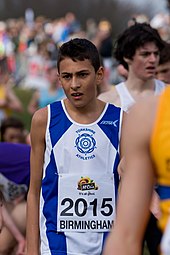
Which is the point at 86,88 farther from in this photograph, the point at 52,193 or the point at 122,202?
the point at 122,202

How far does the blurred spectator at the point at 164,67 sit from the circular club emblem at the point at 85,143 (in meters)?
2.55

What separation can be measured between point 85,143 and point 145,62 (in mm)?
2002

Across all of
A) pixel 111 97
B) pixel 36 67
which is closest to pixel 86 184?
pixel 111 97

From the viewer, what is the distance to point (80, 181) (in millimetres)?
5617

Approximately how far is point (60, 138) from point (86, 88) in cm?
35

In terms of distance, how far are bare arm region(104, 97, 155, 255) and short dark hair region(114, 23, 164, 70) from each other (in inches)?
166

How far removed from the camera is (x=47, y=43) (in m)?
34.3

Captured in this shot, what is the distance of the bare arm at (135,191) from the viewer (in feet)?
11.1

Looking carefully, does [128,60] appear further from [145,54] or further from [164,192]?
[164,192]

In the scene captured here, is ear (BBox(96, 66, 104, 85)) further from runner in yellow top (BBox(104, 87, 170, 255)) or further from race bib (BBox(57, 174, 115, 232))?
runner in yellow top (BBox(104, 87, 170, 255))

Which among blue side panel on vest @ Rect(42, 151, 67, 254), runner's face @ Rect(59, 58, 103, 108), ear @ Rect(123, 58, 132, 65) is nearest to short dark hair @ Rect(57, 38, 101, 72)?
runner's face @ Rect(59, 58, 103, 108)

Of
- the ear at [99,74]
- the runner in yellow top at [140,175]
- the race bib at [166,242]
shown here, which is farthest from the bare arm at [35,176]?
the race bib at [166,242]

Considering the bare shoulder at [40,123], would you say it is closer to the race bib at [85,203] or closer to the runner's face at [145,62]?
the race bib at [85,203]

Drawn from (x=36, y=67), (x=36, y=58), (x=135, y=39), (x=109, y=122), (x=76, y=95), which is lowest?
(x=109, y=122)
